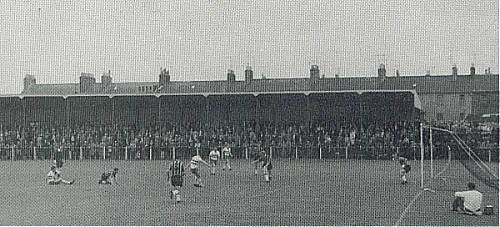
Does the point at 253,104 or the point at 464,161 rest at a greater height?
the point at 253,104

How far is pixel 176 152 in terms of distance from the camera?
3816cm

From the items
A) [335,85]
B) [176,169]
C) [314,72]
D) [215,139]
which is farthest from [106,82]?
[176,169]

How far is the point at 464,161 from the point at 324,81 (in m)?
32.1

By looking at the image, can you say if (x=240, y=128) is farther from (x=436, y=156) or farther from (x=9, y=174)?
(x=9, y=174)

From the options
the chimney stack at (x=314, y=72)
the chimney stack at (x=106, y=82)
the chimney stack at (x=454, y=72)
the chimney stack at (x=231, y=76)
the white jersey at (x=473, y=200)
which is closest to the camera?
the white jersey at (x=473, y=200)

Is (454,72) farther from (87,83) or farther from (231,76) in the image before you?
(87,83)

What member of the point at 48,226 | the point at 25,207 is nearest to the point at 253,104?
the point at 25,207

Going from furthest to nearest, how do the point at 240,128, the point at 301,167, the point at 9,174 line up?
the point at 240,128 < the point at 301,167 < the point at 9,174

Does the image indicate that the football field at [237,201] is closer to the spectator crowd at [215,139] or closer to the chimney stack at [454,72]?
the spectator crowd at [215,139]

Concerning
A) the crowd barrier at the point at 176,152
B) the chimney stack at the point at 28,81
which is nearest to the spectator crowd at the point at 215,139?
the crowd barrier at the point at 176,152

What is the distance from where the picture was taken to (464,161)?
34406 millimetres

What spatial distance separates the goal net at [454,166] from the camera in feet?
70.3

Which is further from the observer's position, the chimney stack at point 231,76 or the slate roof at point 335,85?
the slate roof at point 335,85

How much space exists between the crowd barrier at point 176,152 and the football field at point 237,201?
413 inches
